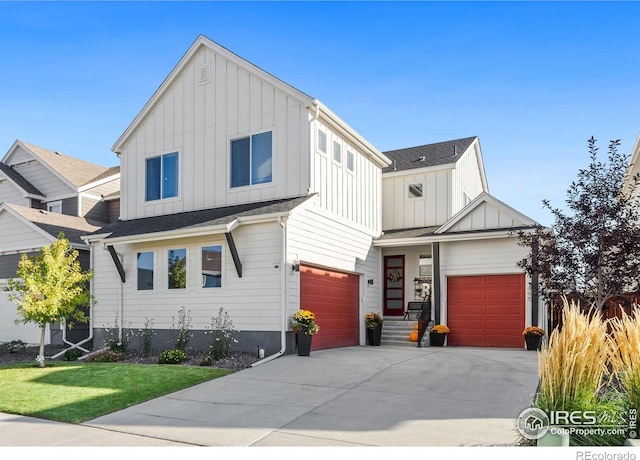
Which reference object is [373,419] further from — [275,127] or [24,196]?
[24,196]

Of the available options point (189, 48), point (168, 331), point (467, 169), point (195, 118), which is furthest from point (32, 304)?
point (467, 169)

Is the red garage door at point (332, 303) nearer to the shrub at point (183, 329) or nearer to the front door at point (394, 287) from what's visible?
the front door at point (394, 287)

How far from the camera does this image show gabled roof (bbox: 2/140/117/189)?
78.4ft

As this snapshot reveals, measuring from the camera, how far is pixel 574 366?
559 centimetres

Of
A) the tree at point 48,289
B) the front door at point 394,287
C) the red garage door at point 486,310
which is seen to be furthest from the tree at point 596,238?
the tree at point 48,289

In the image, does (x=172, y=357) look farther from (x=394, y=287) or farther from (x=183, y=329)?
(x=394, y=287)

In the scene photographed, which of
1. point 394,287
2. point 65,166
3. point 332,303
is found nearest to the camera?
point 332,303

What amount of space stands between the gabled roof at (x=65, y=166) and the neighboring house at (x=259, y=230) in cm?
717

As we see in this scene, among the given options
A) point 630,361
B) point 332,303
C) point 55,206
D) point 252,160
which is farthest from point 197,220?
point 55,206

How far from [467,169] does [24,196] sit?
63.9 feet

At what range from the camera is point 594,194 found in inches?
381

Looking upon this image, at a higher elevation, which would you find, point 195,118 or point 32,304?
point 195,118

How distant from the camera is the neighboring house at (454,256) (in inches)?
650

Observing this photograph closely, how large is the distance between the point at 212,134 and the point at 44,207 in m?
12.9
